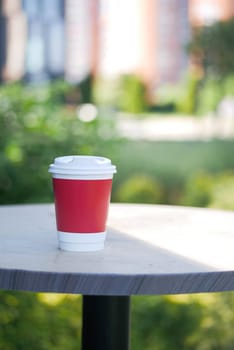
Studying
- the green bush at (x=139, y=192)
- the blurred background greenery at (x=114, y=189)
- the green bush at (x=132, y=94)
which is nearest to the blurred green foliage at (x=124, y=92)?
the green bush at (x=132, y=94)

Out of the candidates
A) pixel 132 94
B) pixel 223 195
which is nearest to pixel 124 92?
pixel 132 94

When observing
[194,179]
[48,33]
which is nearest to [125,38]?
[48,33]

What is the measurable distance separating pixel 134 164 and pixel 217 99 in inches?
162

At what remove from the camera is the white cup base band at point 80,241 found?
79.0 inches

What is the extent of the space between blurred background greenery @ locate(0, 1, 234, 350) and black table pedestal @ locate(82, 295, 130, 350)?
4.05ft

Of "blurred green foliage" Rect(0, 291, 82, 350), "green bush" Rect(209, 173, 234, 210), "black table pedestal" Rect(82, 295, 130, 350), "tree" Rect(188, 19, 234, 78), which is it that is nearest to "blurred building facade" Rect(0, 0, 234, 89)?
"tree" Rect(188, 19, 234, 78)

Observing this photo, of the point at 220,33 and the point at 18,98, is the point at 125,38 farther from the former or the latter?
the point at 18,98

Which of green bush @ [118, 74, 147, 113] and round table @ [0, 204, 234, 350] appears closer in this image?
round table @ [0, 204, 234, 350]

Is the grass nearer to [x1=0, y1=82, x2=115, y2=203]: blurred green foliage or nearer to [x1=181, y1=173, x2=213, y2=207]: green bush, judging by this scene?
[x1=181, y1=173, x2=213, y2=207]: green bush

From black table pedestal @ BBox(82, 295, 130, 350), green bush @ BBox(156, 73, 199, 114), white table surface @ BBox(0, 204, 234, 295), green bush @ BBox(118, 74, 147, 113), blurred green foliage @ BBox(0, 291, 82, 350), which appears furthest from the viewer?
green bush @ BBox(118, 74, 147, 113)

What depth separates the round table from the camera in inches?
69.6

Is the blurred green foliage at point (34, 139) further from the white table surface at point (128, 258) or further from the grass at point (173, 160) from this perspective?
the grass at point (173, 160)

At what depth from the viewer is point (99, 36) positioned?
16.3 metres

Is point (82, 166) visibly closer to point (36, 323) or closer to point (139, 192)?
point (36, 323)
